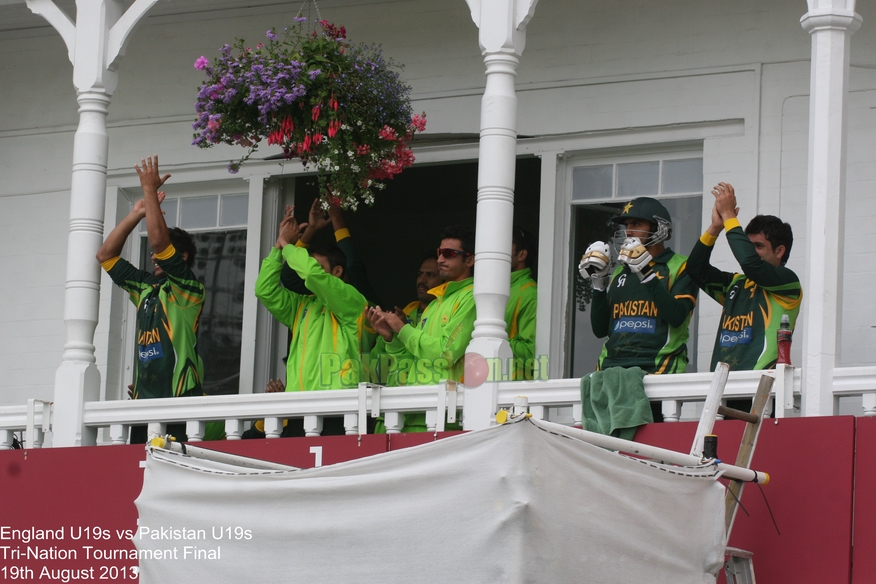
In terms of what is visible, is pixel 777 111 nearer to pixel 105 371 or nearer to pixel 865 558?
pixel 865 558

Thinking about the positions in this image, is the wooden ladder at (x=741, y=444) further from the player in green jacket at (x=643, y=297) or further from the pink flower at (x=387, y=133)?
the pink flower at (x=387, y=133)

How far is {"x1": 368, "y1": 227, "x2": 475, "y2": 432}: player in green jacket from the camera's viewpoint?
25.7 ft

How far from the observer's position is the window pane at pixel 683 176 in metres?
8.99

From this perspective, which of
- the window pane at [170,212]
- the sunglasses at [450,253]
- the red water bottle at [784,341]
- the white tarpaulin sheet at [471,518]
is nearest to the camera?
the white tarpaulin sheet at [471,518]

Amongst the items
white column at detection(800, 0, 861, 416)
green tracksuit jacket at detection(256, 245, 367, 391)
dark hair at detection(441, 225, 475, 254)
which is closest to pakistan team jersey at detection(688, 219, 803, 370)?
white column at detection(800, 0, 861, 416)

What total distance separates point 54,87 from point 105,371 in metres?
2.24

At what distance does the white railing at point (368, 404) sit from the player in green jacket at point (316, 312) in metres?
0.46

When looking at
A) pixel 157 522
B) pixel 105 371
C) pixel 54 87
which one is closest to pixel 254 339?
pixel 105 371

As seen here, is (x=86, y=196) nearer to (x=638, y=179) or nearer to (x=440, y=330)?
(x=440, y=330)

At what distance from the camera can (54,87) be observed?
10.9 m

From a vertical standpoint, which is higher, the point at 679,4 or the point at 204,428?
the point at 679,4

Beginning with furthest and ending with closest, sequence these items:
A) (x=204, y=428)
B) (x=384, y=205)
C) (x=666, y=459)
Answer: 1. (x=384, y=205)
2. (x=204, y=428)
3. (x=666, y=459)

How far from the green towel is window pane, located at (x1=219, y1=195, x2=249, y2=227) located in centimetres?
386

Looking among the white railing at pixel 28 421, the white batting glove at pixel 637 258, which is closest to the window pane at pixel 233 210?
the white railing at pixel 28 421
